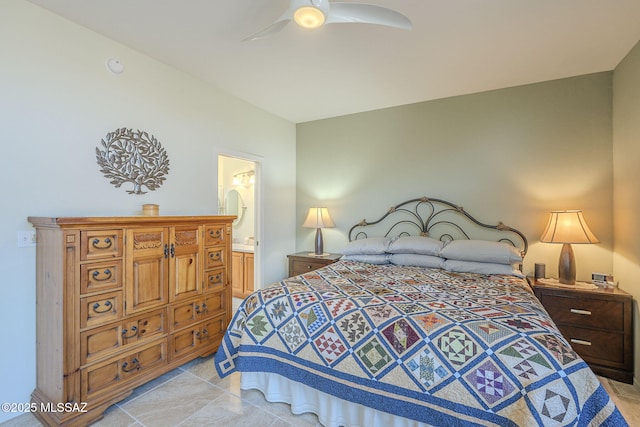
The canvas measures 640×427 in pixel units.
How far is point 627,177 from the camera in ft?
8.16

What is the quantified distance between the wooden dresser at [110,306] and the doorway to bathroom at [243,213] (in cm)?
151

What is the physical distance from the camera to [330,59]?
2645 millimetres

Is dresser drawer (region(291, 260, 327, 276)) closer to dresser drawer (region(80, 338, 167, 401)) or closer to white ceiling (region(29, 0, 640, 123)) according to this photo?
dresser drawer (region(80, 338, 167, 401))

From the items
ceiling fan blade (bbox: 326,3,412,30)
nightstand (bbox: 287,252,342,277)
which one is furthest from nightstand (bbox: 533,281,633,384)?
ceiling fan blade (bbox: 326,3,412,30)

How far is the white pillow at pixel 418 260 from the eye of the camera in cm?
298

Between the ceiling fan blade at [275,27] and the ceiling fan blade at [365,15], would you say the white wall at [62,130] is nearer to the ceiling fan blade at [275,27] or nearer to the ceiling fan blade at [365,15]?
the ceiling fan blade at [275,27]

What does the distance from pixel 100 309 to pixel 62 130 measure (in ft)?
4.41

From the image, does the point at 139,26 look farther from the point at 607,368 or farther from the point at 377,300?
the point at 607,368

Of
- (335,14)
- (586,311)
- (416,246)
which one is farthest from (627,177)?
(335,14)

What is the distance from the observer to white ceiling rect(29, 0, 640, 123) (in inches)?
78.3

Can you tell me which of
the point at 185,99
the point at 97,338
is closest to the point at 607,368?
the point at 97,338

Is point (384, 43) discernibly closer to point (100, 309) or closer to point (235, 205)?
point (100, 309)

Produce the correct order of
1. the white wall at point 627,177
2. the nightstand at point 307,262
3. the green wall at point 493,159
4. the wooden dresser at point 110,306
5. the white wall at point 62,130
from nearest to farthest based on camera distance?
the wooden dresser at point 110,306 < the white wall at point 62,130 < the white wall at point 627,177 < the green wall at point 493,159 < the nightstand at point 307,262

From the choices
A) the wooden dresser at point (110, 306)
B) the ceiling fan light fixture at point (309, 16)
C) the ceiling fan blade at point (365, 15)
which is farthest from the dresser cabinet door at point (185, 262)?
the ceiling fan blade at point (365, 15)
